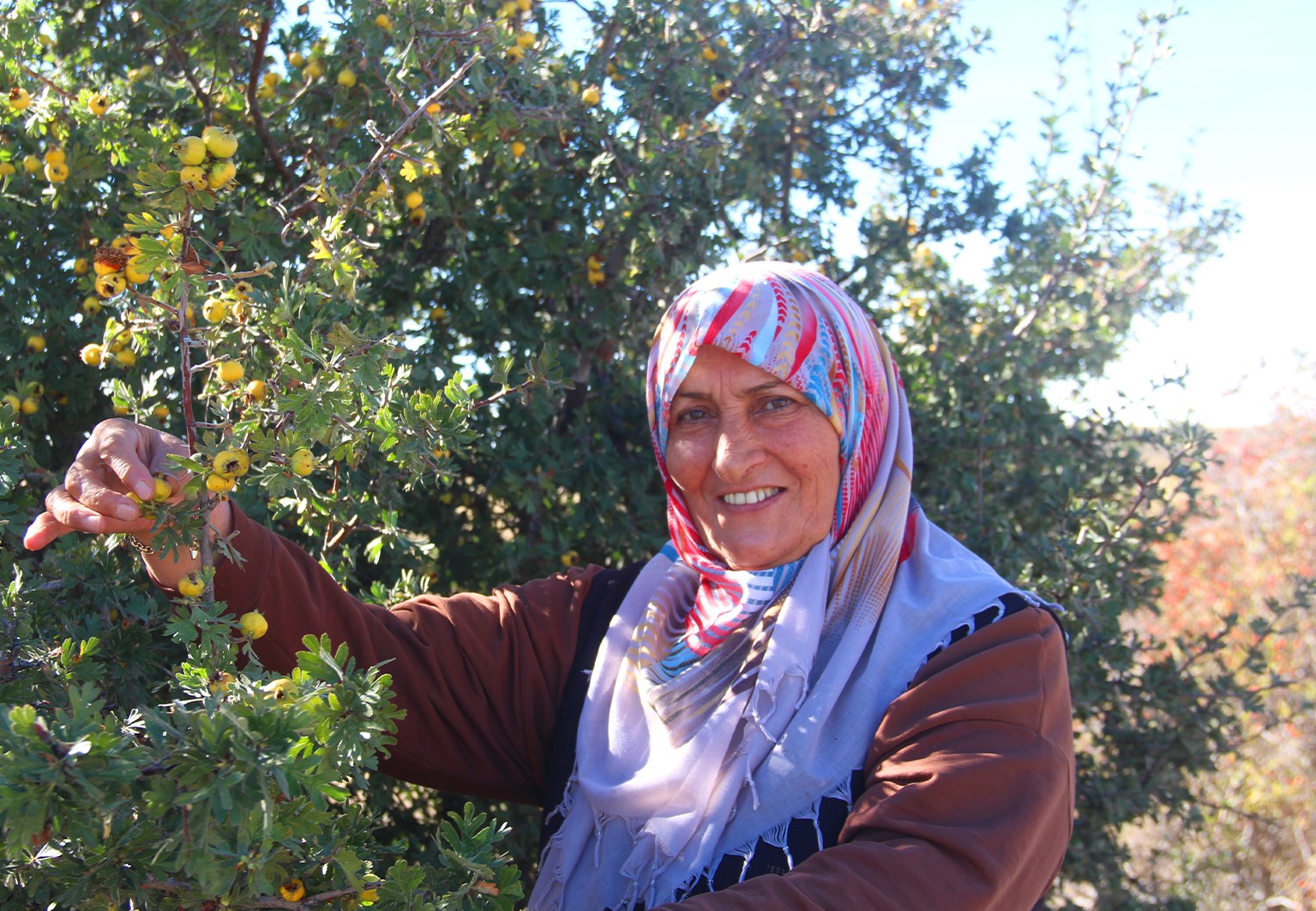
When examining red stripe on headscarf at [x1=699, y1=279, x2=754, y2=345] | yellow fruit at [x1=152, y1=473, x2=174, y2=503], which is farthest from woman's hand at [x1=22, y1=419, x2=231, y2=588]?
red stripe on headscarf at [x1=699, y1=279, x2=754, y2=345]

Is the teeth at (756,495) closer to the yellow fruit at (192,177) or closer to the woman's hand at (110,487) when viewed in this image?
the woman's hand at (110,487)

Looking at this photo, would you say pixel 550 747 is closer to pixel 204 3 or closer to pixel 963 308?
pixel 204 3

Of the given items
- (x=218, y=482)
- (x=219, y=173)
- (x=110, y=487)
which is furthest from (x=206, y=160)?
(x=110, y=487)

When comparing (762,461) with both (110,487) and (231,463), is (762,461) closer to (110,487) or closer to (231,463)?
(231,463)

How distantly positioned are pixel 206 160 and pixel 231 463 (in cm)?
38

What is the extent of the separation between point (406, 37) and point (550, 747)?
1.42 metres

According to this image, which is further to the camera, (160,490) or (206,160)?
Answer: (160,490)

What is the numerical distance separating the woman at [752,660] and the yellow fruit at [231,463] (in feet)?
0.65

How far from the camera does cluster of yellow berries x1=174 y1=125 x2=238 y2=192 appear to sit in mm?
1280

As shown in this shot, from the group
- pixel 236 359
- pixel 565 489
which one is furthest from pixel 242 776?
pixel 565 489

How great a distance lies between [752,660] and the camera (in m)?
1.90

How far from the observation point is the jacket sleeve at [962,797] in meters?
1.42

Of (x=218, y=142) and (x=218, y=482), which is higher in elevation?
(x=218, y=142)

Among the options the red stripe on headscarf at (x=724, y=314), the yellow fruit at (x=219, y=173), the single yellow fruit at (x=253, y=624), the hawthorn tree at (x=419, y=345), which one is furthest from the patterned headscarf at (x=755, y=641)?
the yellow fruit at (x=219, y=173)
